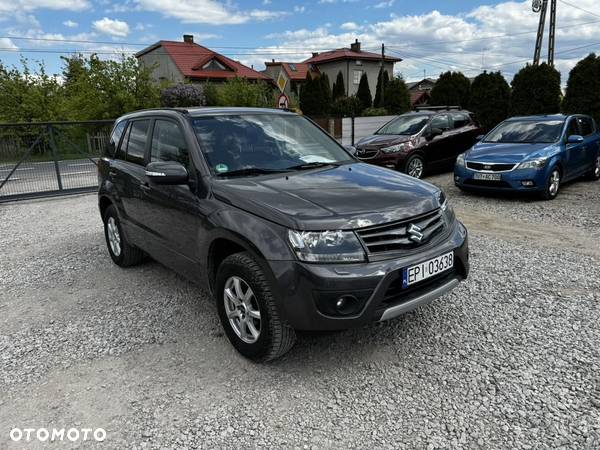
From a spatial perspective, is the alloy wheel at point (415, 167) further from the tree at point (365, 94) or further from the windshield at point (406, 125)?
the tree at point (365, 94)

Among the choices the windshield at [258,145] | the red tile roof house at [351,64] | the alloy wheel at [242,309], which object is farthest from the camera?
the red tile roof house at [351,64]

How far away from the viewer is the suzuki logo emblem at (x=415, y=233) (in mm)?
2873

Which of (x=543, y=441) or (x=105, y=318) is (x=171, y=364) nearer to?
(x=105, y=318)

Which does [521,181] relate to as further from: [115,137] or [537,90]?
[537,90]

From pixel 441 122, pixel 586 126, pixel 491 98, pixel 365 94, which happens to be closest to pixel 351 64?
pixel 365 94

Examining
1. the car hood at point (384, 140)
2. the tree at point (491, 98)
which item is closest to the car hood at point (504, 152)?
the car hood at point (384, 140)

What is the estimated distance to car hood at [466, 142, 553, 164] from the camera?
783 cm

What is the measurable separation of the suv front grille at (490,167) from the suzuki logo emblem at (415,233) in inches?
226

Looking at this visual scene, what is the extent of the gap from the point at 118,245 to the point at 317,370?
3.16 m

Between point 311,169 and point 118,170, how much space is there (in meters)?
2.27

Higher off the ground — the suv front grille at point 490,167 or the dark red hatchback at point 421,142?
the dark red hatchback at point 421,142

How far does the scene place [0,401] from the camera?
2828 mm

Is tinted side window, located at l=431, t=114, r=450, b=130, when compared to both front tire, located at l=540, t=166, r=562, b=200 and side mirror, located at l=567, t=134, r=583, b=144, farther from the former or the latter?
front tire, located at l=540, t=166, r=562, b=200

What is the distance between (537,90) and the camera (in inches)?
661
